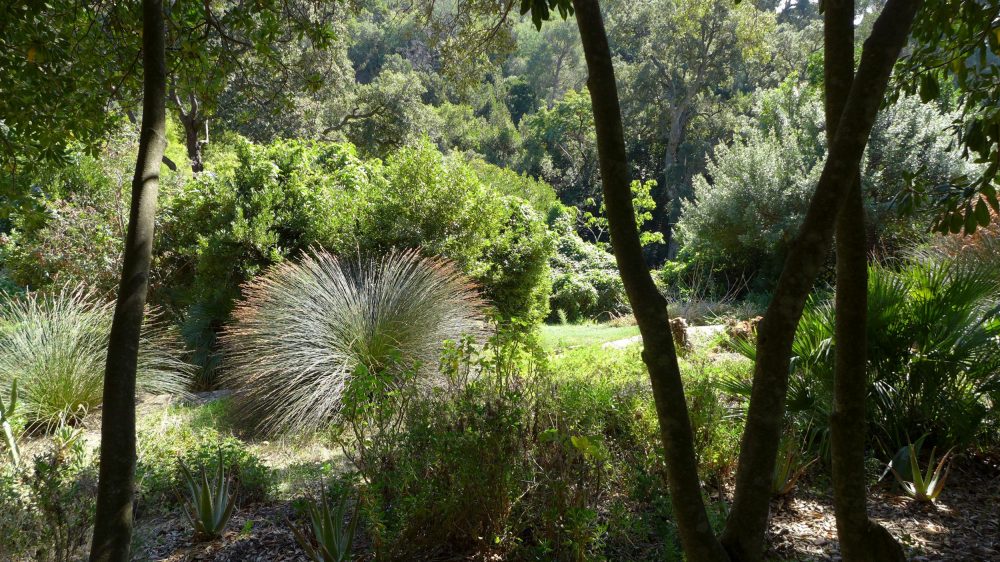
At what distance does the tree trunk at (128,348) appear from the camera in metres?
1.84

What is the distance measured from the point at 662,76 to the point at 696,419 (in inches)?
1130

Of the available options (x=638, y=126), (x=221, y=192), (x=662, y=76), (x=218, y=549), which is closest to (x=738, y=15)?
(x=662, y=76)

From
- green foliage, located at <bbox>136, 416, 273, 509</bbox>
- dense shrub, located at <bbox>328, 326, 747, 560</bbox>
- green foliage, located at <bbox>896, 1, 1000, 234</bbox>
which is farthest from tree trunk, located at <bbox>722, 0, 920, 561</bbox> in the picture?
green foliage, located at <bbox>136, 416, 273, 509</bbox>

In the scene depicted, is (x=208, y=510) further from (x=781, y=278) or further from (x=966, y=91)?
(x=966, y=91)

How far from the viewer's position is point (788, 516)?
347 cm

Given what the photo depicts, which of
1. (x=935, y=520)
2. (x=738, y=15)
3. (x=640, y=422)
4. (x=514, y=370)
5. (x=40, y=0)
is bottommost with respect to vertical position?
(x=935, y=520)

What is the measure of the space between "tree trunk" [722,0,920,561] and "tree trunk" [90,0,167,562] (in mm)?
1742

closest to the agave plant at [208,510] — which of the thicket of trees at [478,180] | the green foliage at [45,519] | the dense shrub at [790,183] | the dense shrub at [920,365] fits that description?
the green foliage at [45,519]

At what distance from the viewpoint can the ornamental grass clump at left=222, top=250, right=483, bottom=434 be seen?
5.79 meters

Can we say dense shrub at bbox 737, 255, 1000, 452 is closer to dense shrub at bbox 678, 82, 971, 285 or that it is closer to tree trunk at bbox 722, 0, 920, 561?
tree trunk at bbox 722, 0, 920, 561

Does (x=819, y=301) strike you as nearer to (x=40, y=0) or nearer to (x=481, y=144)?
(x=40, y=0)

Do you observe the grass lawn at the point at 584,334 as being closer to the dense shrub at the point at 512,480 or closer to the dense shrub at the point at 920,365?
the dense shrub at the point at 920,365

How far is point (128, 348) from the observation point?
74.9 inches

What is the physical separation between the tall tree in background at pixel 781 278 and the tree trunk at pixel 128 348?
1394mm
